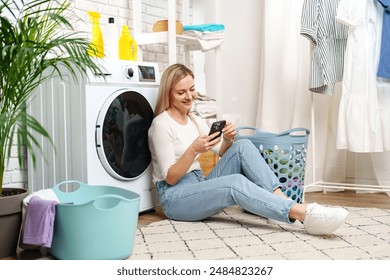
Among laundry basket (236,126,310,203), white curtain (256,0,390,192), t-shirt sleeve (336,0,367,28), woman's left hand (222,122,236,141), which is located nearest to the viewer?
woman's left hand (222,122,236,141)

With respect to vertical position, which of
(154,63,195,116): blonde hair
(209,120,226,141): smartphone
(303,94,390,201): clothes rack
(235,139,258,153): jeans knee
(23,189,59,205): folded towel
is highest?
(154,63,195,116): blonde hair

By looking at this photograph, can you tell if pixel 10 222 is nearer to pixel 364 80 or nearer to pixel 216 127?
pixel 216 127

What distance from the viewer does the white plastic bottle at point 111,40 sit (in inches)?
99.3

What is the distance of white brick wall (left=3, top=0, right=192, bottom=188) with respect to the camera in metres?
2.45

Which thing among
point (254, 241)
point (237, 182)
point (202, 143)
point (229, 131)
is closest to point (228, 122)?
point (229, 131)

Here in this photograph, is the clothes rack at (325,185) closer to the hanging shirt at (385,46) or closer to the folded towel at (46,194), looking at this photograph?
the hanging shirt at (385,46)

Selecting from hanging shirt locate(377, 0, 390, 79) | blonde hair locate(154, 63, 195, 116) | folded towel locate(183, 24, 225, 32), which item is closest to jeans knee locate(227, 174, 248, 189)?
blonde hair locate(154, 63, 195, 116)

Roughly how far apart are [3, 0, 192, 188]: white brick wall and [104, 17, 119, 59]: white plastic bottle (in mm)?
160

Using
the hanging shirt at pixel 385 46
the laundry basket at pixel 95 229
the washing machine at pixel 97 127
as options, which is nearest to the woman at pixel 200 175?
the washing machine at pixel 97 127

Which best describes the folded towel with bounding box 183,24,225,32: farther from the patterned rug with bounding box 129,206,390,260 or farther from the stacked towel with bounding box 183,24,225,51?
the patterned rug with bounding box 129,206,390,260

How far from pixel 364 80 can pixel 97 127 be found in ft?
4.87

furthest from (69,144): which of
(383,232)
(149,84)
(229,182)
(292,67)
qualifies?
(292,67)

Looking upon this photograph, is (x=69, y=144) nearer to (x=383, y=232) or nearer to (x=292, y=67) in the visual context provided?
(x=383, y=232)
